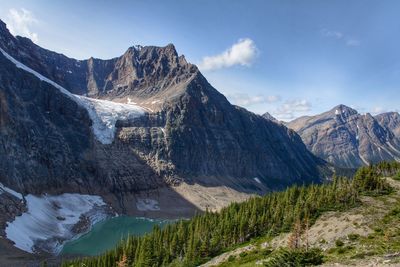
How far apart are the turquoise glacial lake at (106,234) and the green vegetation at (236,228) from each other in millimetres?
27829

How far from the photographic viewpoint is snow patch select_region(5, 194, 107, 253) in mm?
128375

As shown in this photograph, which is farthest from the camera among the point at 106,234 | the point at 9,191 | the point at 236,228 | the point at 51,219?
the point at 106,234

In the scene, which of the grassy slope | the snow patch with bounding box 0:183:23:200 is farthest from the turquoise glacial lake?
the grassy slope

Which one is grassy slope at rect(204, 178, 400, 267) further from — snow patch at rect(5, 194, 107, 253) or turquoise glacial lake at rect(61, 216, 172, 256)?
snow patch at rect(5, 194, 107, 253)

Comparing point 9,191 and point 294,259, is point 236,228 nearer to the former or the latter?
point 294,259

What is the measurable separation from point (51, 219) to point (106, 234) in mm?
20845

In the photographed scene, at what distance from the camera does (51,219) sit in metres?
155

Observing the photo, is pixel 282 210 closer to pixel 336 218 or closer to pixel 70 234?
pixel 336 218

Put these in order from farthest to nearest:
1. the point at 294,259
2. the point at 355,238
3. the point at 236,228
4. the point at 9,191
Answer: the point at 9,191 < the point at 236,228 < the point at 355,238 < the point at 294,259

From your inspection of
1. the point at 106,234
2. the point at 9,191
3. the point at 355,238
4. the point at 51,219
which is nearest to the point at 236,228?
the point at 355,238

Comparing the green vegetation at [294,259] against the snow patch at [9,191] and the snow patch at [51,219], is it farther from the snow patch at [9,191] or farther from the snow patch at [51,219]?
the snow patch at [9,191]

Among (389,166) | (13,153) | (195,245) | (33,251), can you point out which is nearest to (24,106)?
(13,153)

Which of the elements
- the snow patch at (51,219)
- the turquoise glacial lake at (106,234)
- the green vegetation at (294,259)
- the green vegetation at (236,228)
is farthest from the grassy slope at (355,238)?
the snow patch at (51,219)

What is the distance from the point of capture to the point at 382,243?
163ft
